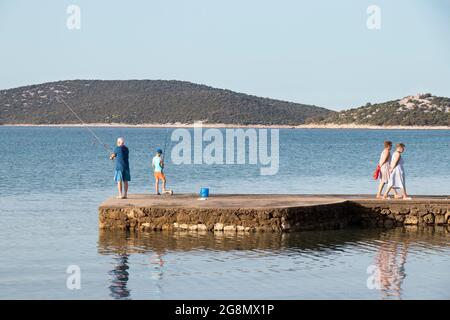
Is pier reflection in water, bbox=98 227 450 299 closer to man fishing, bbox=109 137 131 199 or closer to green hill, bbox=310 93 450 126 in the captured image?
man fishing, bbox=109 137 131 199

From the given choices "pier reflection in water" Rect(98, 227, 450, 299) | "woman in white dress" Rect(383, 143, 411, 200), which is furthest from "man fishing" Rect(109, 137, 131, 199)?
"woman in white dress" Rect(383, 143, 411, 200)

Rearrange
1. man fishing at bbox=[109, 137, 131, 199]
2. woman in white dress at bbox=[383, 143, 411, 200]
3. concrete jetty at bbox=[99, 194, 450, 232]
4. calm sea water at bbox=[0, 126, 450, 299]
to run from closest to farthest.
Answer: calm sea water at bbox=[0, 126, 450, 299] < concrete jetty at bbox=[99, 194, 450, 232] < man fishing at bbox=[109, 137, 131, 199] < woman in white dress at bbox=[383, 143, 411, 200]

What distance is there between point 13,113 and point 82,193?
166757 millimetres

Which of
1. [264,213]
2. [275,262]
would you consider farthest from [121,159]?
[275,262]

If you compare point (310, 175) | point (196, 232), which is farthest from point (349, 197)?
point (310, 175)

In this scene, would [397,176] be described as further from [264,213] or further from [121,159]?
[121,159]

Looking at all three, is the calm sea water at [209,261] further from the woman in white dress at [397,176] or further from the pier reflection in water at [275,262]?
the woman in white dress at [397,176]

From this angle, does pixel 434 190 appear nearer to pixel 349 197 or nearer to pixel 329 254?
pixel 349 197

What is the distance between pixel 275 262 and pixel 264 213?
3.31m

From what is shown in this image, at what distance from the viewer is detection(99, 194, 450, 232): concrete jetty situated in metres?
18.6

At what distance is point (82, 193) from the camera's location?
30.9m

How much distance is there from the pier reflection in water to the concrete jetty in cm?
30

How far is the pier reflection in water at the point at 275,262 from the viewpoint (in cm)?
1306
